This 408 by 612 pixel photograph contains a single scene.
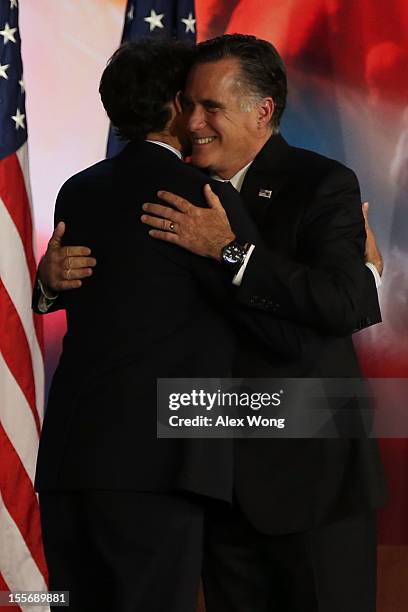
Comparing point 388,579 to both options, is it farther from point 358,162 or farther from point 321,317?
point 321,317

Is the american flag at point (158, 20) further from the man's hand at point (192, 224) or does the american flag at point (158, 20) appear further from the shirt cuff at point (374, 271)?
the man's hand at point (192, 224)

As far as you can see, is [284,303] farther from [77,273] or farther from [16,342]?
[16,342]

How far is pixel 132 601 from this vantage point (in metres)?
1.93

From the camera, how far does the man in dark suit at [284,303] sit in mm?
1981

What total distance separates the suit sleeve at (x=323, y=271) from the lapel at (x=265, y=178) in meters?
0.10

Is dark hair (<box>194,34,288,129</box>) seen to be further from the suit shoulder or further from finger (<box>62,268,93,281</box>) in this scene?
finger (<box>62,268,93,281</box>)

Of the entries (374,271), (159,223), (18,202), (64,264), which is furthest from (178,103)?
(18,202)

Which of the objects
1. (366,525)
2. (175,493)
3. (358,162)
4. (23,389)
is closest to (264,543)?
(366,525)

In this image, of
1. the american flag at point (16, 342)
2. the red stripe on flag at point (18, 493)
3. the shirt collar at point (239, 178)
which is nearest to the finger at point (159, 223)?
the shirt collar at point (239, 178)

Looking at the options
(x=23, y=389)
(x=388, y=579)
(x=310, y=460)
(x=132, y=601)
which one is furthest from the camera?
(x=388, y=579)

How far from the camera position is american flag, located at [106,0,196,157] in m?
3.71

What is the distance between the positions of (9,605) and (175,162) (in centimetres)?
220

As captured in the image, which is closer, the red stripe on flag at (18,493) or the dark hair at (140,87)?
the dark hair at (140,87)

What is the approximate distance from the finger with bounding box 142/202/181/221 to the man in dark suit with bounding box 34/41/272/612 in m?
0.03
